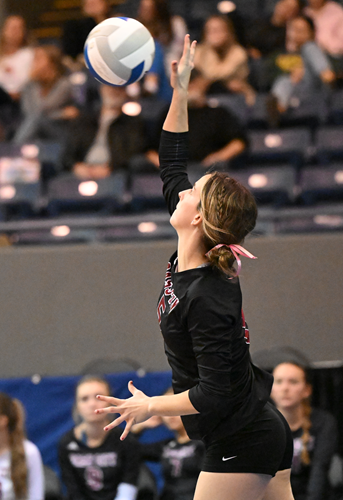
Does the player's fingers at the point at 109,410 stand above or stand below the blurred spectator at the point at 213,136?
below

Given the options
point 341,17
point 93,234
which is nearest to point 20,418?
point 93,234

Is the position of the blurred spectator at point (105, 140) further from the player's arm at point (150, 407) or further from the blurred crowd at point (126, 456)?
the player's arm at point (150, 407)

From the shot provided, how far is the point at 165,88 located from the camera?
655cm

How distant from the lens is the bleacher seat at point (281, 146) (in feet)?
19.1

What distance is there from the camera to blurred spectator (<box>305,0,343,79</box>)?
671cm

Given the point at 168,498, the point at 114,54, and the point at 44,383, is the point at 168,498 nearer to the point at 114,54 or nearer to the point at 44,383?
the point at 44,383

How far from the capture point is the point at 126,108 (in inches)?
240

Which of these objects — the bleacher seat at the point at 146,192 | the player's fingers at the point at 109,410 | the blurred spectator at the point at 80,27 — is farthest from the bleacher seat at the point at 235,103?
the player's fingers at the point at 109,410

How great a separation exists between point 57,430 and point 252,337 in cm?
156

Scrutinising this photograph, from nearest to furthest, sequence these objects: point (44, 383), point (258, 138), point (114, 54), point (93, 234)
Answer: point (114, 54) < point (44, 383) < point (93, 234) < point (258, 138)

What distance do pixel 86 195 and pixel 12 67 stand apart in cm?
239

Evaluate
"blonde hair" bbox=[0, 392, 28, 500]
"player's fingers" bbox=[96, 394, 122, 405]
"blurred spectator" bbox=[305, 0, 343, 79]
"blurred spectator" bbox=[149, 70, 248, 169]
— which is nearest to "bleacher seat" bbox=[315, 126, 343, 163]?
A: "blurred spectator" bbox=[149, 70, 248, 169]

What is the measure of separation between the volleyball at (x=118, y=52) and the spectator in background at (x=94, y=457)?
74.8 inches

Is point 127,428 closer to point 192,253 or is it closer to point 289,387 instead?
point 192,253
